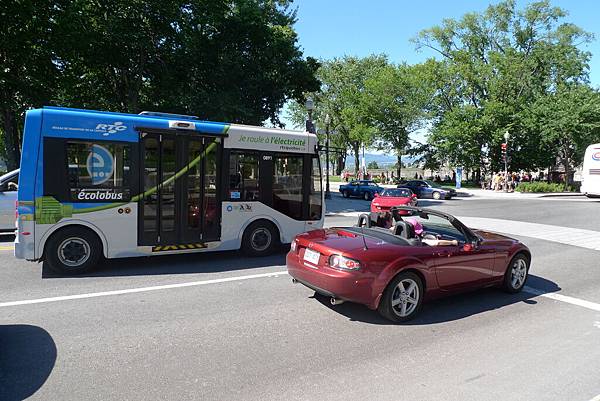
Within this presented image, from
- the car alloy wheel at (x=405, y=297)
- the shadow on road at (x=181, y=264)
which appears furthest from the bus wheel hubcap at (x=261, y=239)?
the car alloy wheel at (x=405, y=297)

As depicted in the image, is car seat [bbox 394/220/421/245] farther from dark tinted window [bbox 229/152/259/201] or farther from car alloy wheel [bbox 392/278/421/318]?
dark tinted window [bbox 229/152/259/201]

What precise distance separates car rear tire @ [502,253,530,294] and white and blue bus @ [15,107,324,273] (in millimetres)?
4520

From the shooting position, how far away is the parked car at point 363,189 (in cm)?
2916

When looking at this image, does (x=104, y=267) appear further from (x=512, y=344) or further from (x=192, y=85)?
(x=192, y=85)

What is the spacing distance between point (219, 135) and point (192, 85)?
17773 mm

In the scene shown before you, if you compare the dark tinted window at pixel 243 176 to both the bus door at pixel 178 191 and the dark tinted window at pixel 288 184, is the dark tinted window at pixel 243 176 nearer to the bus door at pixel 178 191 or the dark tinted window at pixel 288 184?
the bus door at pixel 178 191

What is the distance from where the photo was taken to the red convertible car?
16.6ft

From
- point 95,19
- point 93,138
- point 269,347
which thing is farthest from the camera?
point 95,19

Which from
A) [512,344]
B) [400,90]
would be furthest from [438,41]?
[512,344]

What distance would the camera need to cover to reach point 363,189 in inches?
1168

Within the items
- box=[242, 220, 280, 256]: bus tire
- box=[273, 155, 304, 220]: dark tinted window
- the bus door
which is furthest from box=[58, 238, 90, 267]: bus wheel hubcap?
box=[273, 155, 304, 220]: dark tinted window

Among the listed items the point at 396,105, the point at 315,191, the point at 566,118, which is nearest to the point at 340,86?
the point at 396,105

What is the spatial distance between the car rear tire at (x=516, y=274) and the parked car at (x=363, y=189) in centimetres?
2192

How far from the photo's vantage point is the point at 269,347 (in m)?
4.51
